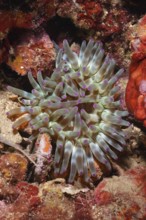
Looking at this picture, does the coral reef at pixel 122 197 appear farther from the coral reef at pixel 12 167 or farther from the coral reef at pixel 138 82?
the coral reef at pixel 12 167

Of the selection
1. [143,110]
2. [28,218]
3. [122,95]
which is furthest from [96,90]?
A: [28,218]

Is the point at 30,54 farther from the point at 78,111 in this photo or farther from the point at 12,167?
the point at 12,167

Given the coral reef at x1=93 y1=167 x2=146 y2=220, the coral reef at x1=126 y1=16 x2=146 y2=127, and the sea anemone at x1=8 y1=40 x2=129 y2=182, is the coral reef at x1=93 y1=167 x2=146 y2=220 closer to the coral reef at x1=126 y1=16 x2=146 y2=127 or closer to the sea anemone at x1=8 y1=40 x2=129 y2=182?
the sea anemone at x1=8 y1=40 x2=129 y2=182

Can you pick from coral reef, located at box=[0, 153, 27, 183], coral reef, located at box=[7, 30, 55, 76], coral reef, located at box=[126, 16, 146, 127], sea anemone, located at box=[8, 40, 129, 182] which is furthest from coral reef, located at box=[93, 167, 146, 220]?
coral reef, located at box=[7, 30, 55, 76]

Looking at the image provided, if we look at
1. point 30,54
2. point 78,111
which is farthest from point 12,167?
point 30,54

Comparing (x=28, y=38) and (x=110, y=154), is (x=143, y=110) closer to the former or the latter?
(x=110, y=154)

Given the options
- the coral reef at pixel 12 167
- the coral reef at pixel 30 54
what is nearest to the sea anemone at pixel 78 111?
the coral reef at pixel 30 54
